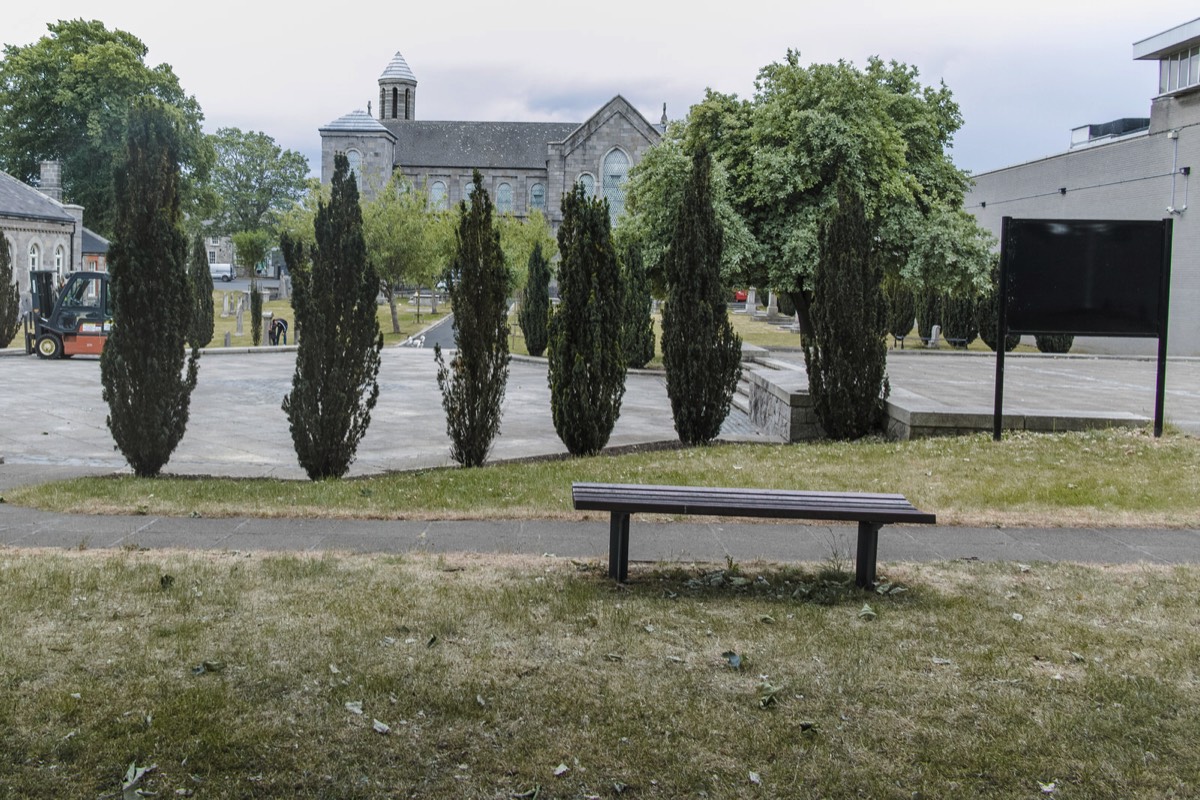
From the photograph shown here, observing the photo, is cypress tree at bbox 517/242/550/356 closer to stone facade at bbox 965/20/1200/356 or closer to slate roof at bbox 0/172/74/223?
stone facade at bbox 965/20/1200/356

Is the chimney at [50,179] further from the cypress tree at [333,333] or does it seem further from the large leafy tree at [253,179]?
the cypress tree at [333,333]

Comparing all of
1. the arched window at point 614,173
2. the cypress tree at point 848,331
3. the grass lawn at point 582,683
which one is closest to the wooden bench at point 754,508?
the grass lawn at point 582,683

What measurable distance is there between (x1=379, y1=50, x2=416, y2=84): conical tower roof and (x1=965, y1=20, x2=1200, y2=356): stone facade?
69174 millimetres

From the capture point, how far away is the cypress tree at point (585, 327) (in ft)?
39.3

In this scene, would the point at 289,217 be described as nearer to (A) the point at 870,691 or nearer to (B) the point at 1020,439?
(B) the point at 1020,439

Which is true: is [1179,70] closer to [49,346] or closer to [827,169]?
[827,169]

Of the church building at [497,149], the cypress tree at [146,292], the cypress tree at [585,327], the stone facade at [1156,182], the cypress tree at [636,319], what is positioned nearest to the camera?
the cypress tree at [146,292]

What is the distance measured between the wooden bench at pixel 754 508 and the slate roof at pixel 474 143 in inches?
3527

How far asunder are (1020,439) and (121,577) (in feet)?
28.8

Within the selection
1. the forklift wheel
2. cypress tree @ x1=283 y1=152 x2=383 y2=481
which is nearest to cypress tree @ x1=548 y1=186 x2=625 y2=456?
cypress tree @ x1=283 y1=152 x2=383 y2=481

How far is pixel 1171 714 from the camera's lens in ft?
14.6

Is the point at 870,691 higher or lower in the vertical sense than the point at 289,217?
lower

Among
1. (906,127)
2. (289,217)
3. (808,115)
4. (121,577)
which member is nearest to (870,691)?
(121,577)

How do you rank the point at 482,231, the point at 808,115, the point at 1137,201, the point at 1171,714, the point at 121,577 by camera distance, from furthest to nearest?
1. the point at 1137,201
2. the point at 808,115
3. the point at 482,231
4. the point at 121,577
5. the point at 1171,714
